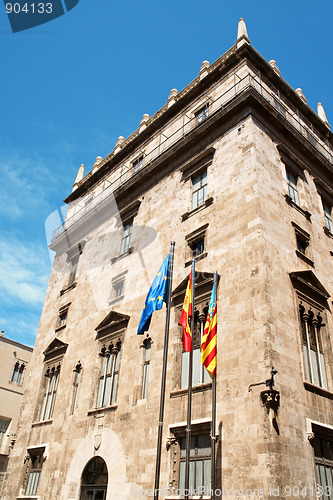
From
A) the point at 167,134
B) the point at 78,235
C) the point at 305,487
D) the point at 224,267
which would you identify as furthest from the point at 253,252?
the point at 78,235

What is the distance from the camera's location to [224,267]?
15.8 metres

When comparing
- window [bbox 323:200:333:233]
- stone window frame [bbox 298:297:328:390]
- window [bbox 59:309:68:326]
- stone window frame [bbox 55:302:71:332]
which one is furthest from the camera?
window [bbox 59:309:68:326]

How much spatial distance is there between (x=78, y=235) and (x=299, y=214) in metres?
15.9

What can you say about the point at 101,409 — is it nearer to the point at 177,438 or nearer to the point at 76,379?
the point at 76,379

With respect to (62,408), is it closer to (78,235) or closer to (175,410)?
(175,410)

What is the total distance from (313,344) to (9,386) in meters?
30.5

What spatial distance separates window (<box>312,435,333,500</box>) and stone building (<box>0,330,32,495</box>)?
28.4 m

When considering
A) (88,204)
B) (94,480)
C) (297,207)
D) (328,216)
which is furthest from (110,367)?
(88,204)

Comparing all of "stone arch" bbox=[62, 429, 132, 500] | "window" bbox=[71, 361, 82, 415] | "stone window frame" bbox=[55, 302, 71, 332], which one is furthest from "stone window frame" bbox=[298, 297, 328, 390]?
"stone window frame" bbox=[55, 302, 71, 332]

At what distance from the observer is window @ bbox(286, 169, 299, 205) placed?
Answer: 19.0 meters

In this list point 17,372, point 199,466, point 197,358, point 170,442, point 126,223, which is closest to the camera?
point 199,466

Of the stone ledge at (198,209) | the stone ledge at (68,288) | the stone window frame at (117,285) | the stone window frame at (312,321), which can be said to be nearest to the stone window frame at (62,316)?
the stone ledge at (68,288)

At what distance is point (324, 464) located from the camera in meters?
12.9

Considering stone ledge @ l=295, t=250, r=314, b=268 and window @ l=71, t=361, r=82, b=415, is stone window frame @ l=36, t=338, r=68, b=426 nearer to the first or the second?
window @ l=71, t=361, r=82, b=415
